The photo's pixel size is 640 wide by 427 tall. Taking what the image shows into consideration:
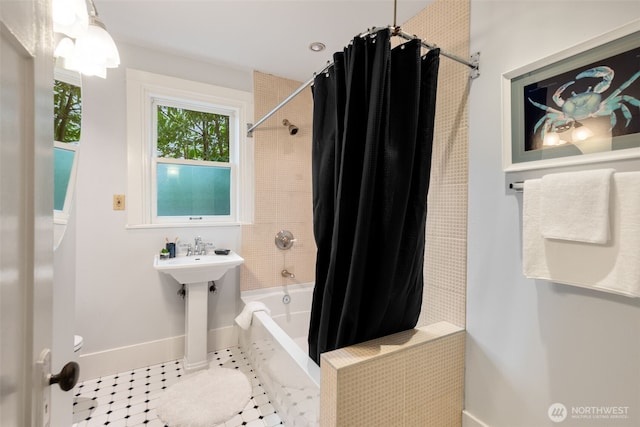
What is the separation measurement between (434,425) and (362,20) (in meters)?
2.33

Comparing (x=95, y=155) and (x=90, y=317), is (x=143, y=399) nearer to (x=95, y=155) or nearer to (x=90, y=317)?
(x=90, y=317)

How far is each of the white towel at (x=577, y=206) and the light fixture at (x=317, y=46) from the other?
1793 millimetres

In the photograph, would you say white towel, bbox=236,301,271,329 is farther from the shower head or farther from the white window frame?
the shower head

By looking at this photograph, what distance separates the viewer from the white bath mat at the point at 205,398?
5.38ft

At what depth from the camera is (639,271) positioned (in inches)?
31.0

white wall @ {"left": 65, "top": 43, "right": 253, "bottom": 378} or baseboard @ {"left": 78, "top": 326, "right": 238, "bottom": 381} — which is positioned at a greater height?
white wall @ {"left": 65, "top": 43, "right": 253, "bottom": 378}

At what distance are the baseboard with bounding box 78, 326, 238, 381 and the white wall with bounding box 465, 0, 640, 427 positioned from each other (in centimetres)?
198

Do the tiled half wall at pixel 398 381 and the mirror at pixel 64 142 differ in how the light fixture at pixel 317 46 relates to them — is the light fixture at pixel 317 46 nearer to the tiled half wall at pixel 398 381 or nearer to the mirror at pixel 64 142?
the mirror at pixel 64 142

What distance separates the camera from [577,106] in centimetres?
98

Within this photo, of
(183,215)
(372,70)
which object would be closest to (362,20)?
(372,70)

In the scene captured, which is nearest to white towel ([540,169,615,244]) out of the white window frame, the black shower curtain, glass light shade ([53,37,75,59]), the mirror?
the black shower curtain

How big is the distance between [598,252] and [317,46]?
2.09 metres

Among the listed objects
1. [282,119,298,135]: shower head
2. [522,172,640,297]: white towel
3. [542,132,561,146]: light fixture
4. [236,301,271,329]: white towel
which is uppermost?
[282,119,298,135]: shower head

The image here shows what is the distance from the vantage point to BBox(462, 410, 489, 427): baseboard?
4.12 ft
